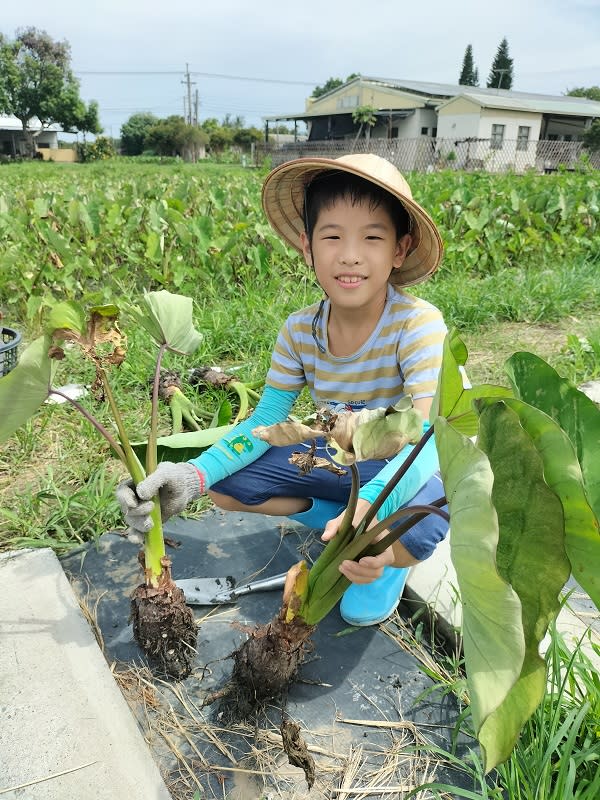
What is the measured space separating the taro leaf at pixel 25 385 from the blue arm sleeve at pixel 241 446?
42 centimetres

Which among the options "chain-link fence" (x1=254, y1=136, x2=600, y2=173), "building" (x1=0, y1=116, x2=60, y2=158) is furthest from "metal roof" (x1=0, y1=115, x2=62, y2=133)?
"chain-link fence" (x1=254, y1=136, x2=600, y2=173)

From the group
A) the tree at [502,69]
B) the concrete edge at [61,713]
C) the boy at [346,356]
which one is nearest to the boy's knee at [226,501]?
the boy at [346,356]

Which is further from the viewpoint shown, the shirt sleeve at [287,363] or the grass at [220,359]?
the grass at [220,359]

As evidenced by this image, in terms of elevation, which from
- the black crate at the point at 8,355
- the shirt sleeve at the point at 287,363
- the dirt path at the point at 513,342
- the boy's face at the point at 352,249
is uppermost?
the boy's face at the point at 352,249

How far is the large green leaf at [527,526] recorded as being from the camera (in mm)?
650

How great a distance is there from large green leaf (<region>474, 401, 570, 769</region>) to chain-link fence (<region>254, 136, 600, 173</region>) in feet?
65.2

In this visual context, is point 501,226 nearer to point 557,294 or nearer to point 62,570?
point 557,294

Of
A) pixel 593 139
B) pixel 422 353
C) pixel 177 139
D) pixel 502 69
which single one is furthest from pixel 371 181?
pixel 502 69

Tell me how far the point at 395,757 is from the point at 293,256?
3.30m

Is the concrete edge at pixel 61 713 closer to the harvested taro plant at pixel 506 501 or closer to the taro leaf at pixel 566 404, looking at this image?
the harvested taro plant at pixel 506 501

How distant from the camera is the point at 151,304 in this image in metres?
1.40

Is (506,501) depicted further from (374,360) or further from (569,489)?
(374,360)

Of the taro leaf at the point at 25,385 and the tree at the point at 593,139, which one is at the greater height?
the tree at the point at 593,139

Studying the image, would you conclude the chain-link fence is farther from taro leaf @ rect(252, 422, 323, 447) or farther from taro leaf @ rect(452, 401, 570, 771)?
taro leaf @ rect(452, 401, 570, 771)
